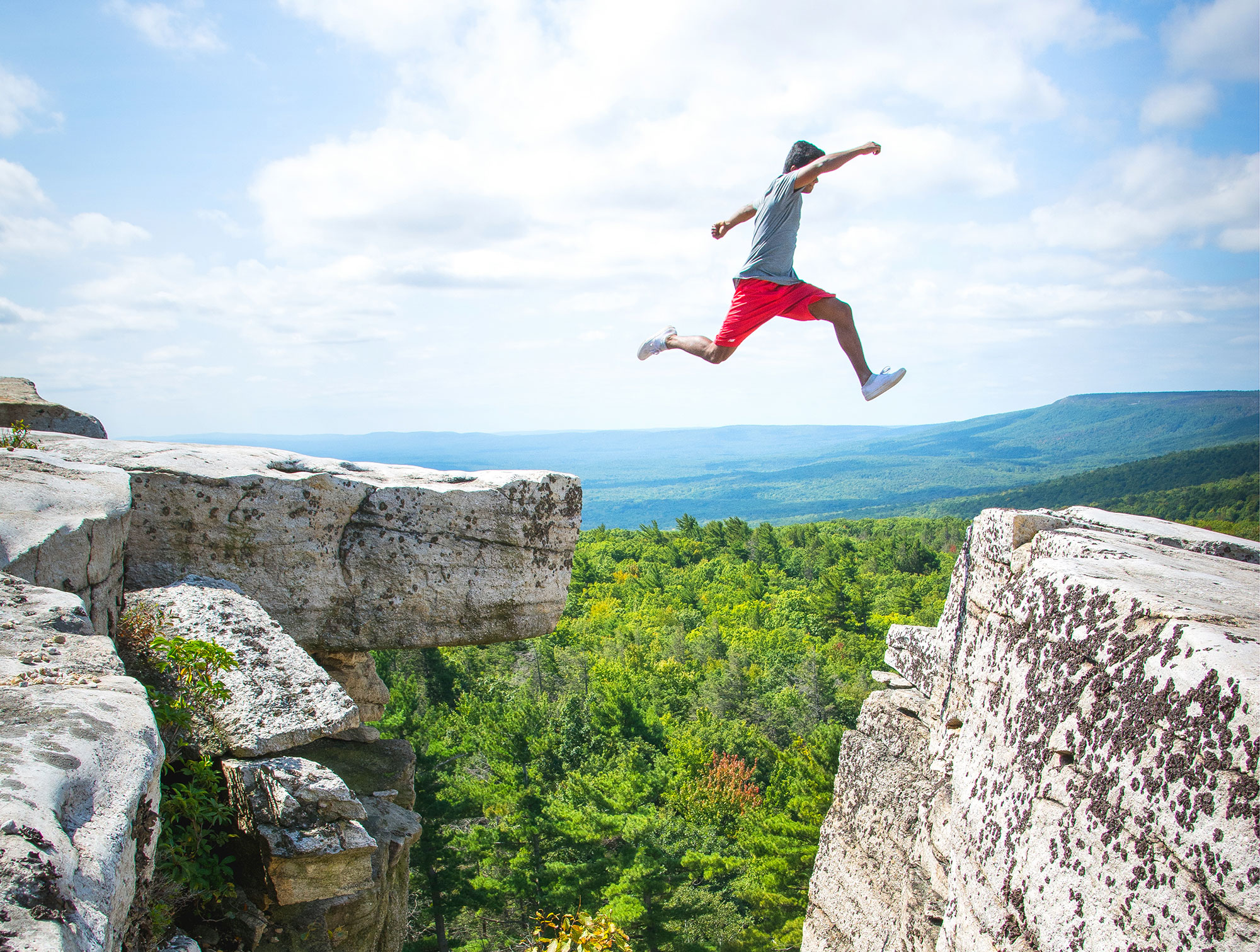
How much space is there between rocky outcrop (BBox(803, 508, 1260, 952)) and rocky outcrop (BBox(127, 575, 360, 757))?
3.62 meters

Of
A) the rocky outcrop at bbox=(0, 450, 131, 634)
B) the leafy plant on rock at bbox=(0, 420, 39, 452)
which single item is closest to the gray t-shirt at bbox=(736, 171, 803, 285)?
the rocky outcrop at bbox=(0, 450, 131, 634)

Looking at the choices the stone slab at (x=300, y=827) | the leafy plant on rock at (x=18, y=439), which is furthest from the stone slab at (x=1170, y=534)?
the leafy plant on rock at (x=18, y=439)

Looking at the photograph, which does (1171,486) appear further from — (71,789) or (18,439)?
(71,789)

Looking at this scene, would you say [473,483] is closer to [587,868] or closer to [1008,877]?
[1008,877]

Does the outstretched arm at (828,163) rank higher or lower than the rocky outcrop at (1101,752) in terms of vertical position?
higher

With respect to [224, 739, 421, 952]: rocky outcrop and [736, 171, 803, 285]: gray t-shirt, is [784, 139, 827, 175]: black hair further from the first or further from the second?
[224, 739, 421, 952]: rocky outcrop

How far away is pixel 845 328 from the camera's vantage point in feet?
19.3

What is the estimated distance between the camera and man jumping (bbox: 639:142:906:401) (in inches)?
217

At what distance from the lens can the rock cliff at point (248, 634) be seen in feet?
7.65

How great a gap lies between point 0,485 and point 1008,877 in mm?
5752

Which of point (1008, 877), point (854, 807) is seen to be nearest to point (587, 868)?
point (854, 807)

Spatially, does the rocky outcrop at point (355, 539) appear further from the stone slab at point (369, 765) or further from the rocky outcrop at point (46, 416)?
the rocky outcrop at point (46, 416)

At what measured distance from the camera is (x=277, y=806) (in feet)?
13.4

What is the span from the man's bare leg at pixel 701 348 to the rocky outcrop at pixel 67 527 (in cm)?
425
